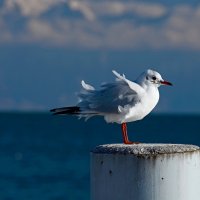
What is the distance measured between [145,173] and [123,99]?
8.21 feet

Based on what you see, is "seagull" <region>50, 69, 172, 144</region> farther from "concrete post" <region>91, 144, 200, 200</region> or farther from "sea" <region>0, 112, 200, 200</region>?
"sea" <region>0, 112, 200, 200</region>

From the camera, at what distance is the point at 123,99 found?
8.11 m

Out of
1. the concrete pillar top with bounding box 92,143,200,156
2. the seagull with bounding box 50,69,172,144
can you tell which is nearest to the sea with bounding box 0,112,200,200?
A: the seagull with bounding box 50,69,172,144

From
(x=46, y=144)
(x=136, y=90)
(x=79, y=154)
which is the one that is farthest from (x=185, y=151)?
(x=46, y=144)

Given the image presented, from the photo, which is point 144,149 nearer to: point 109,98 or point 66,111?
point 66,111

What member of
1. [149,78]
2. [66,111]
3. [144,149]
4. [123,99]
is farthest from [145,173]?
[123,99]

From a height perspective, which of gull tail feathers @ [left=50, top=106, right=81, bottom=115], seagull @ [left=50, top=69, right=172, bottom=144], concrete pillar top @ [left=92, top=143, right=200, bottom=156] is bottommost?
concrete pillar top @ [left=92, top=143, right=200, bottom=156]

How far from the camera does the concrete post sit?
564 centimetres

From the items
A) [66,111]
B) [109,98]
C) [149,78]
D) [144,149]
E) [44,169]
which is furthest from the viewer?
[44,169]

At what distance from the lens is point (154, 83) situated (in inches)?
316

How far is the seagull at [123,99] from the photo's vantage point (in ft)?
26.1

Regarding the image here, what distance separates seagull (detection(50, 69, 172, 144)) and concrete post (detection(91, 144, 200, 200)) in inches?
80.4

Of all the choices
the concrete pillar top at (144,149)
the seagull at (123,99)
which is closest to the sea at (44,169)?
the seagull at (123,99)

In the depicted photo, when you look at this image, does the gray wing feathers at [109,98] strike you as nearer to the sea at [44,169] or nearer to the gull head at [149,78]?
the gull head at [149,78]
